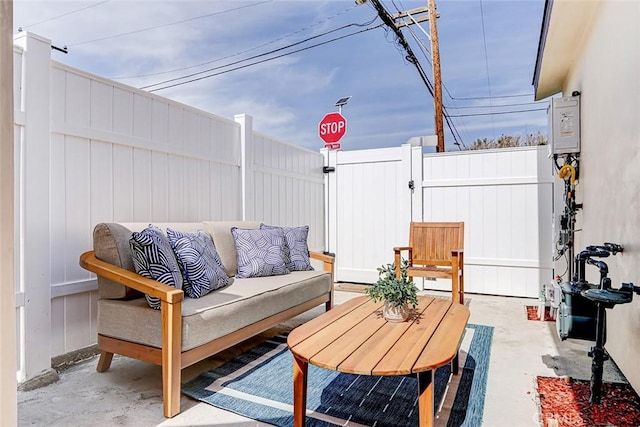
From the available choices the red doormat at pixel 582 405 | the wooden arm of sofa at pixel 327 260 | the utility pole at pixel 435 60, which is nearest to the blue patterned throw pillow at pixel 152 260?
the wooden arm of sofa at pixel 327 260

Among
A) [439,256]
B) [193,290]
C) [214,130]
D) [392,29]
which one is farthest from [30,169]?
[392,29]

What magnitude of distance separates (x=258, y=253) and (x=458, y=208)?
290cm

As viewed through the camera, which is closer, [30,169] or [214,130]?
[30,169]

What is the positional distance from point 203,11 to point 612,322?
647cm

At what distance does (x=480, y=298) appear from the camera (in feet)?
14.7

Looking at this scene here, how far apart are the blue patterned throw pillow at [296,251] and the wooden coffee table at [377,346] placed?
44.8 inches

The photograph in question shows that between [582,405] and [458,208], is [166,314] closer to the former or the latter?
[582,405]

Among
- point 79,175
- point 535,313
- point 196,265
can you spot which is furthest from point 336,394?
point 535,313

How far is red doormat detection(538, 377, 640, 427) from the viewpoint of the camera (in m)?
1.78

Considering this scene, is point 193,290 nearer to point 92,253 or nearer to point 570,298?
point 92,253

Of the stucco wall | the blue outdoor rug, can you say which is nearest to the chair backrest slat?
the stucco wall

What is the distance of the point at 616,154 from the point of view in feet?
7.52

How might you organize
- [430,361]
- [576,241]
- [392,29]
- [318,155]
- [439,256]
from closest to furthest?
[430,361], [576,241], [439,256], [318,155], [392,29]

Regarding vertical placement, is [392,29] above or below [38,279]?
above
